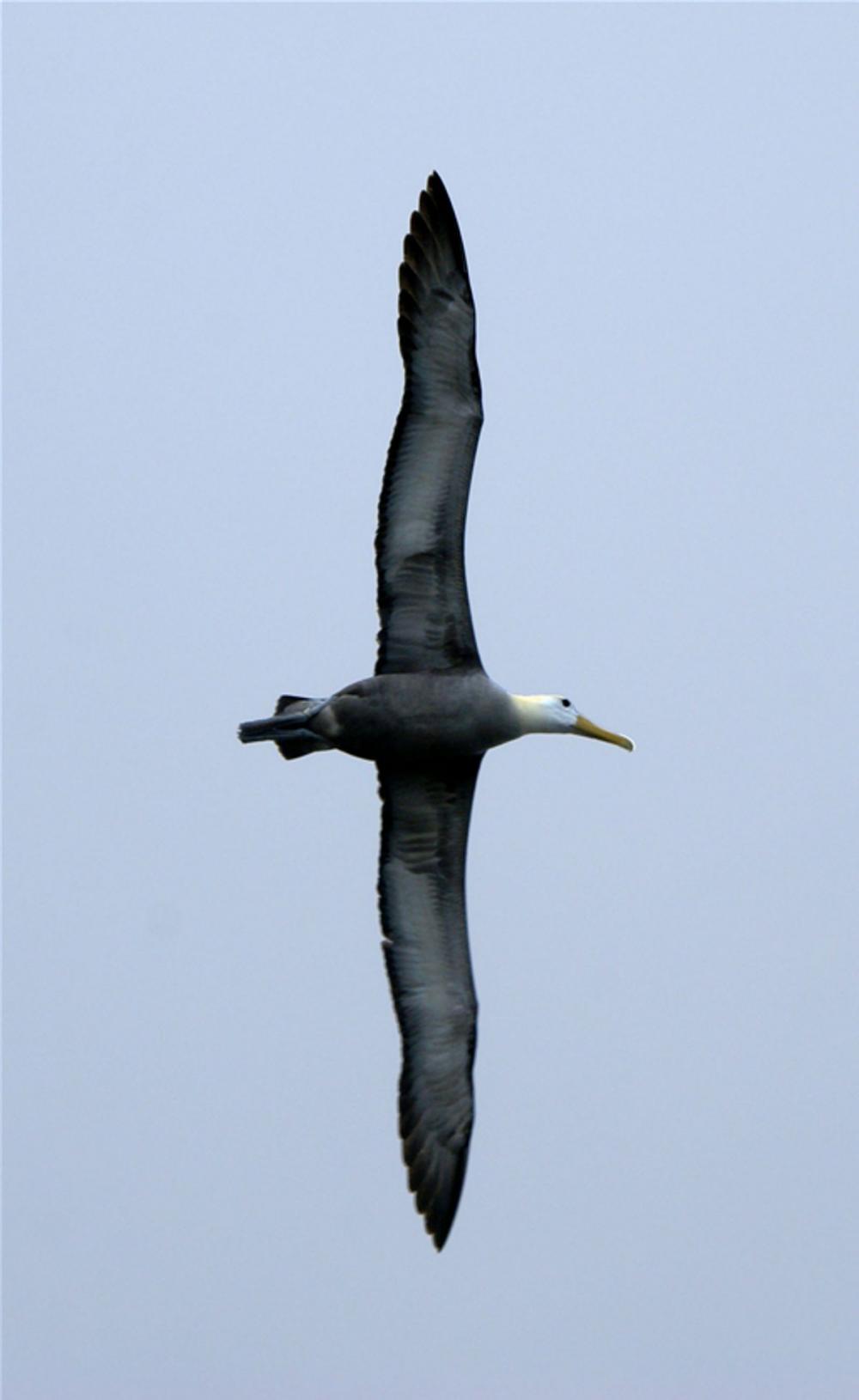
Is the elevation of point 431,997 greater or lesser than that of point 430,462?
lesser

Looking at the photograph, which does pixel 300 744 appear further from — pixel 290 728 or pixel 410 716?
pixel 410 716

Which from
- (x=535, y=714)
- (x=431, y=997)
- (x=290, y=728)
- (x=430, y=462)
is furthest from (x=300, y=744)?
(x=431, y=997)

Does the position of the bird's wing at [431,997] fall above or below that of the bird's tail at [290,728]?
below

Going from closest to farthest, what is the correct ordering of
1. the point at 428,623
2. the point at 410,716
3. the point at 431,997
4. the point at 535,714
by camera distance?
1. the point at 410,716
2. the point at 428,623
3. the point at 535,714
4. the point at 431,997

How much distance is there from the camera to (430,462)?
19688mm

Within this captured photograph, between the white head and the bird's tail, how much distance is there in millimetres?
1459

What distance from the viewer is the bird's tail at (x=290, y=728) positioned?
19766 millimetres

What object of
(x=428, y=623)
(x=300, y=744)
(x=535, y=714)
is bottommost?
(x=300, y=744)

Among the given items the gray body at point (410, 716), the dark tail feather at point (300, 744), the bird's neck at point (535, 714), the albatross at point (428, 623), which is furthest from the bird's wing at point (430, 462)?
the dark tail feather at point (300, 744)

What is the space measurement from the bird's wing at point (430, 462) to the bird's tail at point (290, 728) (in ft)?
2.04

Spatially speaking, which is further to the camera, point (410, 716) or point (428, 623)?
point (428, 623)

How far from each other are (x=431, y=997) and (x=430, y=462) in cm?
413

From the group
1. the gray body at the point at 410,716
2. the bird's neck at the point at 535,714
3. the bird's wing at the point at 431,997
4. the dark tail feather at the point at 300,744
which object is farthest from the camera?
the bird's wing at the point at 431,997

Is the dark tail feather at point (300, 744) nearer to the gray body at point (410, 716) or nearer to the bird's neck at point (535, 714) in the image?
the gray body at point (410, 716)
